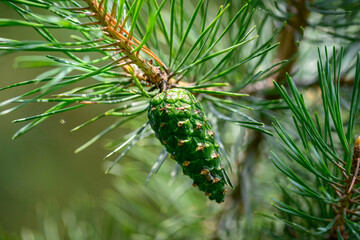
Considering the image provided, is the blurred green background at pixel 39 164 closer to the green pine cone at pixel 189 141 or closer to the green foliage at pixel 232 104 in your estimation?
the green foliage at pixel 232 104

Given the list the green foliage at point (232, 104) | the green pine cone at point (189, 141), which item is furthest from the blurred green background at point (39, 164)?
the green pine cone at point (189, 141)

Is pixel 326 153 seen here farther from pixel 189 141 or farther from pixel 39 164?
pixel 39 164

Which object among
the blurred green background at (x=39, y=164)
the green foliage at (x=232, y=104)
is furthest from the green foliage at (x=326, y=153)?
the blurred green background at (x=39, y=164)

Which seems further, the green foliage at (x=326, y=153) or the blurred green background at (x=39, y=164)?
the blurred green background at (x=39, y=164)

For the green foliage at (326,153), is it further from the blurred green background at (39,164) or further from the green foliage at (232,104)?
the blurred green background at (39,164)

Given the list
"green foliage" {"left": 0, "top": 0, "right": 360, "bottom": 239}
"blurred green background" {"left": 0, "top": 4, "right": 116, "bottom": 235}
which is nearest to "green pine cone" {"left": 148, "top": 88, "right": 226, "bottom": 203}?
"green foliage" {"left": 0, "top": 0, "right": 360, "bottom": 239}

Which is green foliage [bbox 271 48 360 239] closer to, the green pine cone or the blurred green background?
the green pine cone

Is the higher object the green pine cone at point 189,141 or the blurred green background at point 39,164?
the green pine cone at point 189,141
